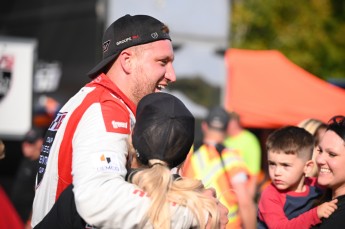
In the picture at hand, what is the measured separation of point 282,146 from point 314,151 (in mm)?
258

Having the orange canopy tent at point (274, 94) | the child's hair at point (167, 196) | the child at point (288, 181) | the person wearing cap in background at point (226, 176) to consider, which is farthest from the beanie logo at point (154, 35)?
the orange canopy tent at point (274, 94)

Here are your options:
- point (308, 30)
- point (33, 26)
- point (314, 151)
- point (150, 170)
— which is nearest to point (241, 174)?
point (314, 151)

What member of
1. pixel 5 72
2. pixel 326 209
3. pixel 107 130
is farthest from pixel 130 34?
pixel 5 72

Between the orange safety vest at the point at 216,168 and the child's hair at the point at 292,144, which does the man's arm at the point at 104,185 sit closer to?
the child's hair at the point at 292,144

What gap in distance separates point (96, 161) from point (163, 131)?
0.27m

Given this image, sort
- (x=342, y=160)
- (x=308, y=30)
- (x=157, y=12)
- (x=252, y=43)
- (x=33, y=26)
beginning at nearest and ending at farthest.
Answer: (x=342, y=160) → (x=157, y=12) → (x=33, y=26) → (x=308, y=30) → (x=252, y=43)

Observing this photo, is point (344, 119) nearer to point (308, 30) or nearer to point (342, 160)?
point (342, 160)

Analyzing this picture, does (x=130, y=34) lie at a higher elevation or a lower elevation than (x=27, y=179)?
higher

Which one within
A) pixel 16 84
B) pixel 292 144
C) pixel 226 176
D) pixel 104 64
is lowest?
pixel 226 176

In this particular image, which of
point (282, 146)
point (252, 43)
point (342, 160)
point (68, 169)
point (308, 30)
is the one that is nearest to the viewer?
point (68, 169)

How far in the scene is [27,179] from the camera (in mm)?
8969

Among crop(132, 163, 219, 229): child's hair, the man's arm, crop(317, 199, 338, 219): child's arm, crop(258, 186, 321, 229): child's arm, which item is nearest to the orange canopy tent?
crop(258, 186, 321, 229): child's arm

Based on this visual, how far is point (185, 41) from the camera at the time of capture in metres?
9.66

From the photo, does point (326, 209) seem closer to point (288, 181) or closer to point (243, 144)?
point (288, 181)
